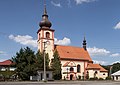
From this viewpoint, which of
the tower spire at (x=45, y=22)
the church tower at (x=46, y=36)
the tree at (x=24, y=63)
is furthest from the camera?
the tower spire at (x=45, y=22)

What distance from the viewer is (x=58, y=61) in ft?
246

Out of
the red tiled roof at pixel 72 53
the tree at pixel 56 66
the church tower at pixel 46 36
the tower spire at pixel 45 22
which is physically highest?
the tower spire at pixel 45 22

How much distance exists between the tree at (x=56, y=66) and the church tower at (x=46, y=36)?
336 cm

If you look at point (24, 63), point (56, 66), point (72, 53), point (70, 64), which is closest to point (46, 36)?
point (72, 53)

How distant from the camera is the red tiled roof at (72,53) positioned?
269 ft

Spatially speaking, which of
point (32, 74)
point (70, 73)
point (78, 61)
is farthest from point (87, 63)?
point (32, 74)

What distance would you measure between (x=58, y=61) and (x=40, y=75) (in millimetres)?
14489

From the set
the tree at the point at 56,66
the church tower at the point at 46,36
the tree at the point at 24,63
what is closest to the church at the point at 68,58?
the church tower at the point at 46,36

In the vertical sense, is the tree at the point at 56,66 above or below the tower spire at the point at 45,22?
below

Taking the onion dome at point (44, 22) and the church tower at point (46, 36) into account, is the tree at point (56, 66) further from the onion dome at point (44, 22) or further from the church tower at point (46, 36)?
the onion dome at point (44, 22)

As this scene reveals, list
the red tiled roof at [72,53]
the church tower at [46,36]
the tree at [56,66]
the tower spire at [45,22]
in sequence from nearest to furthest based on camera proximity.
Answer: the tree at [56,66] < the church tower at [46,36] < the tower spire at [45,22] < the red tiled roof at [72,53]

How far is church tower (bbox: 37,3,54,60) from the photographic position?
79.6m

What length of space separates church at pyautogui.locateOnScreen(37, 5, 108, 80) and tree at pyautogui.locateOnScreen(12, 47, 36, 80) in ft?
79.7

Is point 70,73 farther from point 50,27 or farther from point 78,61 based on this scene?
point 50,27
